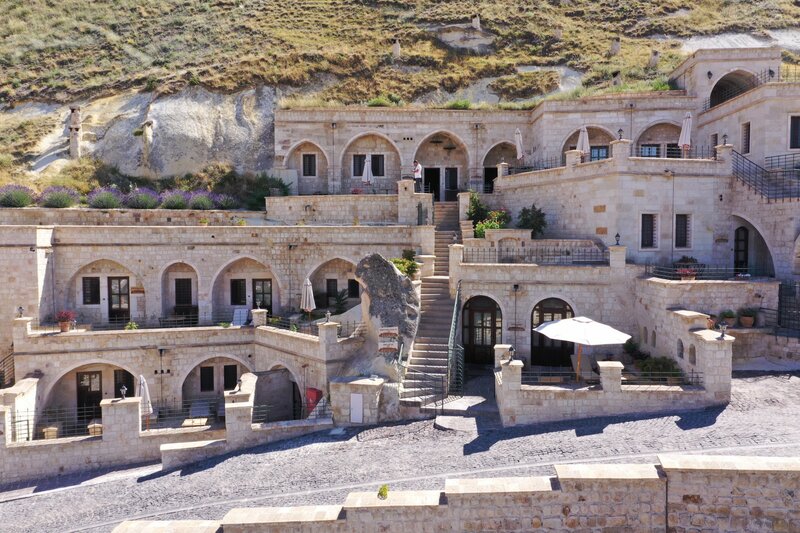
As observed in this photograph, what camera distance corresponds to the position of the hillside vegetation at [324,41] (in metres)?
35.7

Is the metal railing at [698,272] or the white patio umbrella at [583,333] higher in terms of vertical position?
the metal railing at [698,272]

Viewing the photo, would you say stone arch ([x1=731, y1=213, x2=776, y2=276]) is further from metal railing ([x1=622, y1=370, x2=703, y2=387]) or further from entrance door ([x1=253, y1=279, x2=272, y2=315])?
entrance door ([x1=253, y1=279, x2=272, y2=315])

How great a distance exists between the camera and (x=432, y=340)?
17.1 metres

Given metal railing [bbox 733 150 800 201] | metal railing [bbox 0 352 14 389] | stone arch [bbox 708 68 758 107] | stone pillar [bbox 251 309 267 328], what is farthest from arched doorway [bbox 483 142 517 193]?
metal railing [bbox 0 352 14 389]

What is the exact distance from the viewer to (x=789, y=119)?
21.5 meters

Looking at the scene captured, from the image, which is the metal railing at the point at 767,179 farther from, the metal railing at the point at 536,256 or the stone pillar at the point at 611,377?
the stone pillar at the point at 611,377

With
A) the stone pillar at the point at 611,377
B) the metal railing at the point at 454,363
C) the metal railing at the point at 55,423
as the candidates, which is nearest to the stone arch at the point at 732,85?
the metal railing at the point at 454,363

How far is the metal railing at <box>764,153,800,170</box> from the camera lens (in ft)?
70.0

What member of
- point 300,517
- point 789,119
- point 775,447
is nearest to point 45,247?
point 300,517

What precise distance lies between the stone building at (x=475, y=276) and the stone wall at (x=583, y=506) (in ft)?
15.2

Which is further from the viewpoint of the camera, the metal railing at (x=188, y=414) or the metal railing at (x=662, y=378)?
the metal railing at (x=188, y=414)

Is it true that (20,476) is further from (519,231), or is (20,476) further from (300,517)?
(519,231)

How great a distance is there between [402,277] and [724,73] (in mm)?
22297

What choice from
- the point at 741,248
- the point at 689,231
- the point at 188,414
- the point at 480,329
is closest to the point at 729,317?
the point at 689,231
